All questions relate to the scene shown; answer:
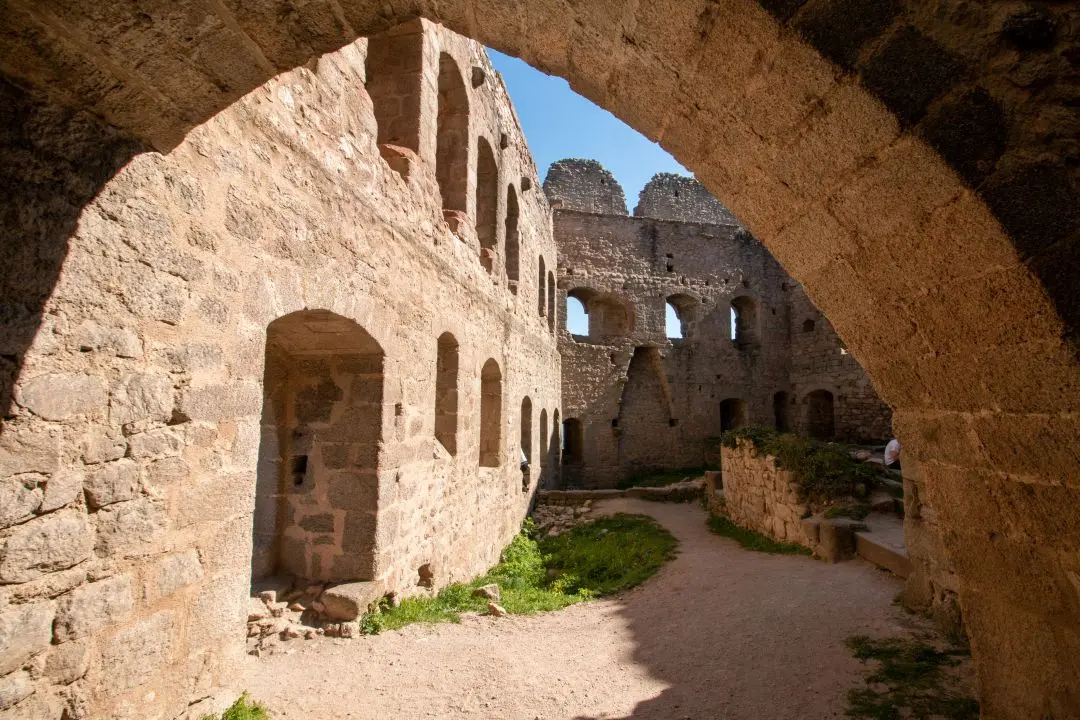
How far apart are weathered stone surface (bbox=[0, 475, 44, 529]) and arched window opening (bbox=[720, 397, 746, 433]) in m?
17.5

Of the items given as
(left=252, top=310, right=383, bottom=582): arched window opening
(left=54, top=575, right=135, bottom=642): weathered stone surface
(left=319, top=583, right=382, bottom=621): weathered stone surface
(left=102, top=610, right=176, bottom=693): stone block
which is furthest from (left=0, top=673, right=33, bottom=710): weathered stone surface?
(left=252, top=310, right=383, bottom=582): arched window opening

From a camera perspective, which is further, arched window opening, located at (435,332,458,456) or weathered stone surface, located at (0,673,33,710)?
arched window opening, located at (435,332,458,456)

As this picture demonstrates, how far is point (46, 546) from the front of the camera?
188cm

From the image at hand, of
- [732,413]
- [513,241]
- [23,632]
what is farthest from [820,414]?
[23,632]

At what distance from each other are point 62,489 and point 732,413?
59.1 feet

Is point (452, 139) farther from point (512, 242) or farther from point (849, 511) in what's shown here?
point (849, 511)

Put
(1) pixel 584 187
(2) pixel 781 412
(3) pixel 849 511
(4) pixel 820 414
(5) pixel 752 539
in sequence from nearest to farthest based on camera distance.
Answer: (3) pixel 849 511
(5) pixel 752 539
(4) pixel 820 414
(1) pixel 584 187
(2) pixel 781 412

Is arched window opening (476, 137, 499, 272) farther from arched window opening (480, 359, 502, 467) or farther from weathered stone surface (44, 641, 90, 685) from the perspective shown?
weathered stone surface (44, 641, 90, 685)

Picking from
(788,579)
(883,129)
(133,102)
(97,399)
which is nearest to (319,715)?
(97,399)

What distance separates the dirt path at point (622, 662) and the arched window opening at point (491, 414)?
122 inches

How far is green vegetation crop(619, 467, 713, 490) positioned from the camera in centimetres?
1504

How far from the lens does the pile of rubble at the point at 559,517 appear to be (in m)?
10.4

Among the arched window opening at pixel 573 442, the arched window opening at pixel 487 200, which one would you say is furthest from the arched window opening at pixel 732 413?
the arched window opening at pixel 487 200

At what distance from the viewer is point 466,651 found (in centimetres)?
419
